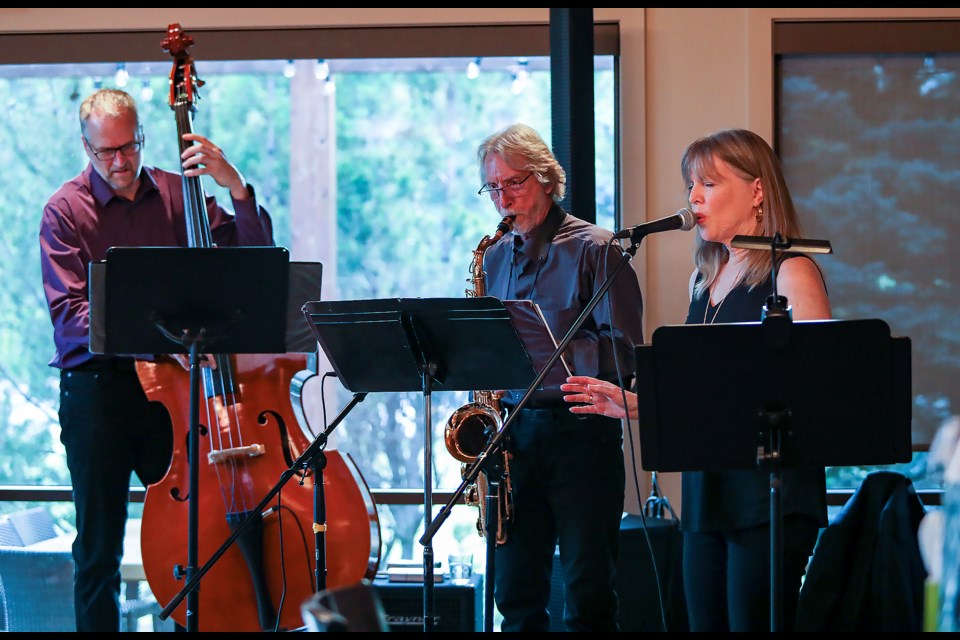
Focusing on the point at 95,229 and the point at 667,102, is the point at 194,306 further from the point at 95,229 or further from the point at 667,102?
the point at 667,102

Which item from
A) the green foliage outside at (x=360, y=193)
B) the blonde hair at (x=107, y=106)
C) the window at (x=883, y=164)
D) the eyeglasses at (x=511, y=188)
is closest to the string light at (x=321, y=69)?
the green foliage outside at (x=360, y=193)

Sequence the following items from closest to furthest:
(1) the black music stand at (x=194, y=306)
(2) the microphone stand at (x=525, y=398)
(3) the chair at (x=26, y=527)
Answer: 1. (2) the microphone stand at (x=525, y=398)
2. (1) the black music stand at (x=194, y=306)
3. (3) the chair at (x=26, y=527)

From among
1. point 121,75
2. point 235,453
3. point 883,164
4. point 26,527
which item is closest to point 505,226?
point 235,453

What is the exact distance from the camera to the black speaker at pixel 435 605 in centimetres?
335

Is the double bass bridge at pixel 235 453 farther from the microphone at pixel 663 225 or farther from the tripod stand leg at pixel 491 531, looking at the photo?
the microphone at pixel 663 225

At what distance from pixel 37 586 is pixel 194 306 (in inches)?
67.2

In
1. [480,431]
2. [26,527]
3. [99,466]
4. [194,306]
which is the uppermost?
[194,306]

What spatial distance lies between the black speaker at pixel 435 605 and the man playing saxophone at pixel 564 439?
45 centimetres

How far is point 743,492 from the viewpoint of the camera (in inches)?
83.8

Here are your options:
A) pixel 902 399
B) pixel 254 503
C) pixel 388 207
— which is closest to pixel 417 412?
pixel 388 207

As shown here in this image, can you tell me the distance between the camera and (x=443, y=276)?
4258 millimetres

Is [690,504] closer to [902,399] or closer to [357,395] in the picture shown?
[902,399]

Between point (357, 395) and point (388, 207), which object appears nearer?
point (357, 395)

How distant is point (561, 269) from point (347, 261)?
5.13 feet
